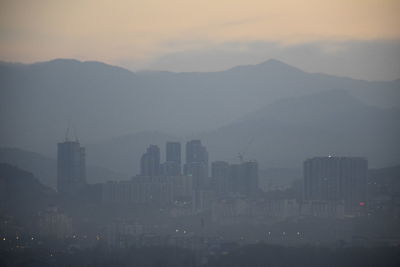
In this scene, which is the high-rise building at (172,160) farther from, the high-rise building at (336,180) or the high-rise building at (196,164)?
the high-rise building at (336,180)

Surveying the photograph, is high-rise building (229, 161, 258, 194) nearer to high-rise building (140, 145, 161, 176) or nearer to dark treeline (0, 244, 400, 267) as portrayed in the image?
high-rise building (140, 145, 161, 176)

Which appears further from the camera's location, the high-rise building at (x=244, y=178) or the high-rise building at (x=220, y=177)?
the high-rise building at (x=220, y=177)

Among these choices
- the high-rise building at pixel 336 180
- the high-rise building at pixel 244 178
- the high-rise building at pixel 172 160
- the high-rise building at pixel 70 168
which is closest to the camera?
the high-rise building at pixel 336 180

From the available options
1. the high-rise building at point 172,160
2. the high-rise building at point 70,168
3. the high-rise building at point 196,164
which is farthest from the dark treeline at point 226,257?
the high-rise building at point 172,160

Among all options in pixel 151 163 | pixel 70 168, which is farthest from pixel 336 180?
pixel 70 168

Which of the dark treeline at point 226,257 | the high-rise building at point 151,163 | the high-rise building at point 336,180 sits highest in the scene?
the high-rise building at point 151,163

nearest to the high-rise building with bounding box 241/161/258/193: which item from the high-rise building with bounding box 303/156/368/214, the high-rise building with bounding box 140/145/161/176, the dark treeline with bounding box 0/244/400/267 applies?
the high-rise building with bounding box 303/156/368/214

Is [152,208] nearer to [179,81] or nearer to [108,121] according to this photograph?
[108,121]

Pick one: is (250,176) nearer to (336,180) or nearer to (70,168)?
(336,180)
